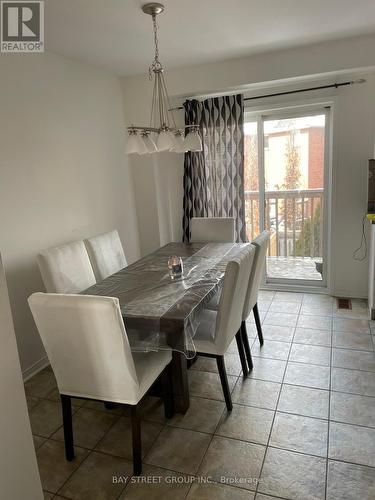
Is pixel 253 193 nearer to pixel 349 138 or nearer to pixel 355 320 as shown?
pixel 349 138

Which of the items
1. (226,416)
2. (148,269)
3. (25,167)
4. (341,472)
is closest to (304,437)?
(341,472)

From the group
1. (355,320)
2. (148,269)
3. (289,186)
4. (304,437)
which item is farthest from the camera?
(289,186)

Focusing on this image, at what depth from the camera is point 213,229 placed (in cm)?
369

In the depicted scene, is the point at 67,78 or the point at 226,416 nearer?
the point at 226,416

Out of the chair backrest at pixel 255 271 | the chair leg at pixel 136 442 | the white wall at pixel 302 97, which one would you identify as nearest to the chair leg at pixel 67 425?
the chair leg at pixel 136 442

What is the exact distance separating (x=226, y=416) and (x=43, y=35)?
286 centimetres

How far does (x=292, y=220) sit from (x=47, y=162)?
105 inches

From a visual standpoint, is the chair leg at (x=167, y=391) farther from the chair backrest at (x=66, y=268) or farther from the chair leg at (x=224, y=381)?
the chair backrest at (x=66, y=268)

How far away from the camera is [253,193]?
4.15 m

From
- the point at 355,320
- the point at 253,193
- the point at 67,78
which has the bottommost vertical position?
the point at 355,320

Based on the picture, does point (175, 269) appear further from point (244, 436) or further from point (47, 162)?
point (47, 162)

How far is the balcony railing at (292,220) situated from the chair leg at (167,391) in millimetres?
2453

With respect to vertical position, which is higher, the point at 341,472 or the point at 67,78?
the point at 67,78

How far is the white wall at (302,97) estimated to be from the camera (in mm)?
3213
